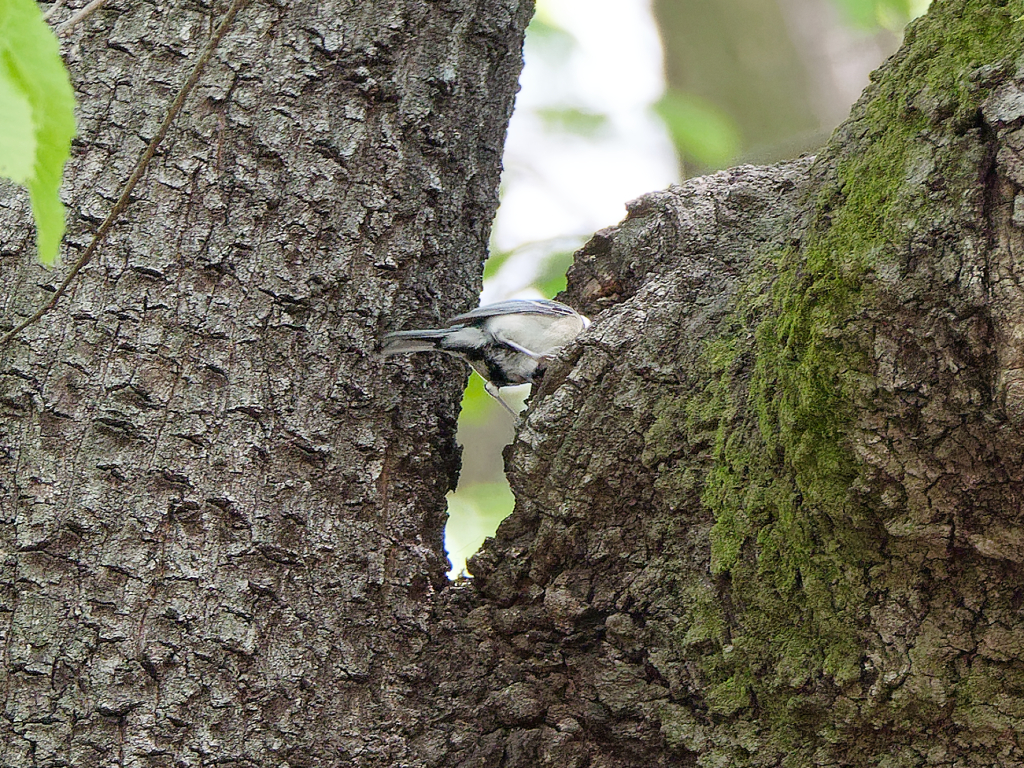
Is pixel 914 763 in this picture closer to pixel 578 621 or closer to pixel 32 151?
pixel 578 621

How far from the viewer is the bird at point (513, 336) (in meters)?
1.68

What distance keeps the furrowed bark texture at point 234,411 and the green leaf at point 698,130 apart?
1544 mm

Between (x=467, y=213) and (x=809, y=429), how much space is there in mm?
781

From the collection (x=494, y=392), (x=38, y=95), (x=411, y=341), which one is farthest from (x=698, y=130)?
(x=38, y=95)

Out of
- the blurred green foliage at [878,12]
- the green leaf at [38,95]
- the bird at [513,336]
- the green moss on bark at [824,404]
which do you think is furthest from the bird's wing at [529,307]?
the blurred green foliage at [878,12]

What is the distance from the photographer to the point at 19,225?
1352 millimetres

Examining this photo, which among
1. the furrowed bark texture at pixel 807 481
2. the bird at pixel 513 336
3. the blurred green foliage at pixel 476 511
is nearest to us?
the furrowed bark texture at pixel 807 481

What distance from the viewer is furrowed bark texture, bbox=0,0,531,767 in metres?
1.23

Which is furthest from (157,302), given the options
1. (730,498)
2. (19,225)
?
(730,498)

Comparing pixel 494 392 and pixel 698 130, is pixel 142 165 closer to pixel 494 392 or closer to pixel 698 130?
pixel 494 392

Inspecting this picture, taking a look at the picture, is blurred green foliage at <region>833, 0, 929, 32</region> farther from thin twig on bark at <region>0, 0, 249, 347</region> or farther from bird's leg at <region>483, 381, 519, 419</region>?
thin twig on bark at <region>0, 0, 249, 347</region>

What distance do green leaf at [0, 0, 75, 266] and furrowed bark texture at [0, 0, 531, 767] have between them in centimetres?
70

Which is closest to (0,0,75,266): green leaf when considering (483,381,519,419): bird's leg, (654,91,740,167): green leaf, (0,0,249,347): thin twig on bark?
(0,0,249,347): thin twig on bark

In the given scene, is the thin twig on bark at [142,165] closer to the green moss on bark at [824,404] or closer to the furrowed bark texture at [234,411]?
the furrowed bark texture at [234,411]
